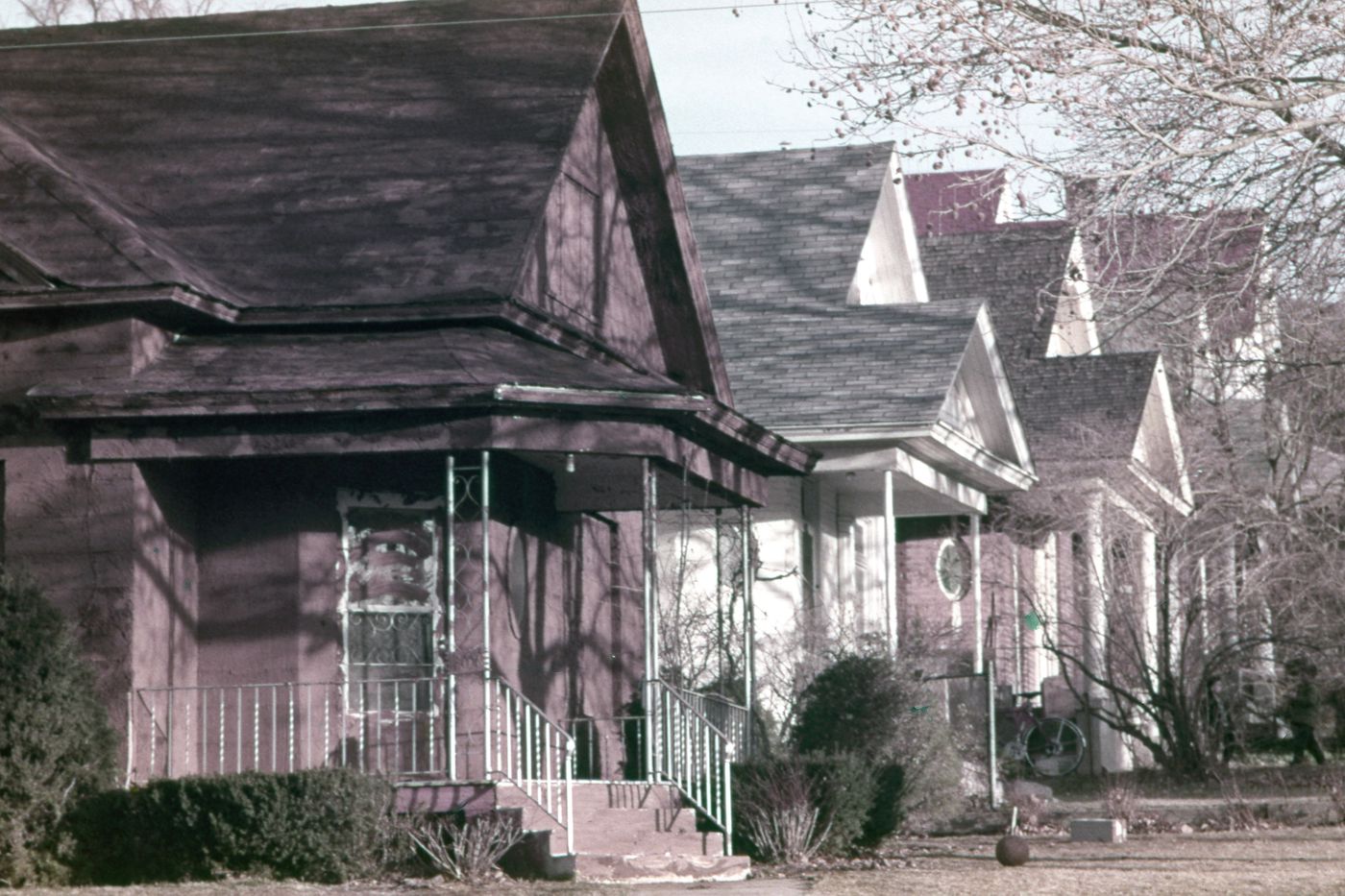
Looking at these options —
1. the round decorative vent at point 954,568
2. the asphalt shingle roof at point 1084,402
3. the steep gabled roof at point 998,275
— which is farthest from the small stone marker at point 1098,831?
the steep gabled roof at point 998,275

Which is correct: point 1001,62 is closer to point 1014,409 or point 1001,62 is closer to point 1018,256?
point 1014,409

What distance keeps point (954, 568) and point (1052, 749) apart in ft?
8.16

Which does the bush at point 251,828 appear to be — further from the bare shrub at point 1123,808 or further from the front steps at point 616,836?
the bare shrub at point 1123,808

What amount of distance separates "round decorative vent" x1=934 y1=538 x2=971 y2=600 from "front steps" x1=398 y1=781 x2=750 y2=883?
11216 millimetres

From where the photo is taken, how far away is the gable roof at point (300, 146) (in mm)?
14836

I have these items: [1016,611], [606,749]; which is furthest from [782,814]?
[1016,611]

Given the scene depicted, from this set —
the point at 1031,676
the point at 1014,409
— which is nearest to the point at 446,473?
the point at 1014,409

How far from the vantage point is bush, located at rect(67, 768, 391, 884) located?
1178 centimetres

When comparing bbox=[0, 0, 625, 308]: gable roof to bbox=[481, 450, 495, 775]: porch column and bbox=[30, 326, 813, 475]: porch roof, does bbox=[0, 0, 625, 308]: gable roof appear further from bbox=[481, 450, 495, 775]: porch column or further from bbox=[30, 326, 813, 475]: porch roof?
bbox=[481, 450, 495, 775]: porch column

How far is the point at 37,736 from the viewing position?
12.1 m

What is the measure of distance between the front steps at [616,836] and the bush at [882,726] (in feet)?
8.46

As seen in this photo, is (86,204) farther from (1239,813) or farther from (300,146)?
(1239,813)

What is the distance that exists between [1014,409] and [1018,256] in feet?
20.8

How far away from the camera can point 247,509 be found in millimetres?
14414
